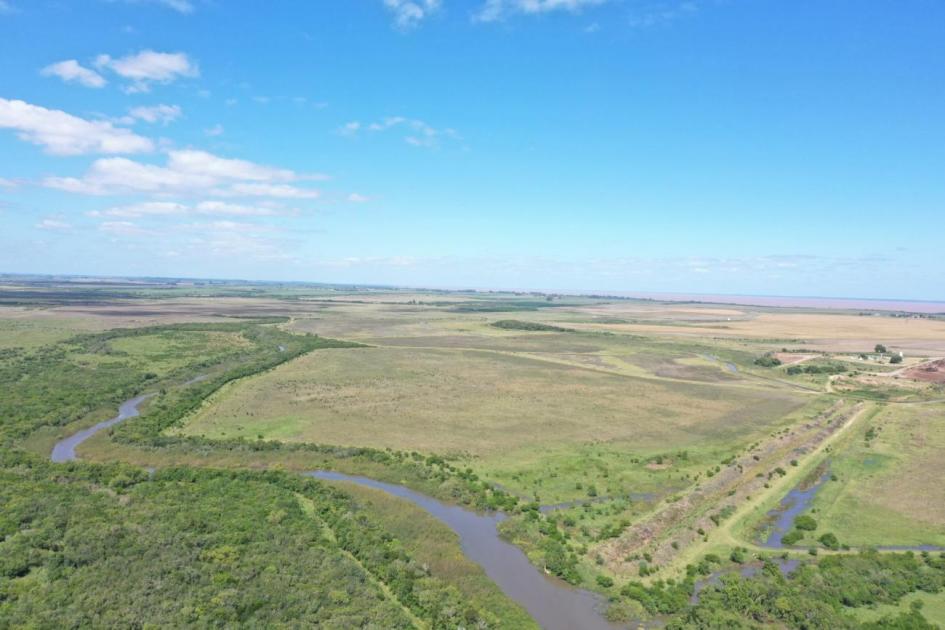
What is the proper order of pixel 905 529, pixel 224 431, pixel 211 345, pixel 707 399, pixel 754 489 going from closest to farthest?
pixel 905 529
pixel 754 489
pixel 224 431
pixel 707 399
pixel 211 345

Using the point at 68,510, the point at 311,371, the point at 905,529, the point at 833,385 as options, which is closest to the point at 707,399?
the point at 833,385

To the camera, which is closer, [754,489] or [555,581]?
[555,581]

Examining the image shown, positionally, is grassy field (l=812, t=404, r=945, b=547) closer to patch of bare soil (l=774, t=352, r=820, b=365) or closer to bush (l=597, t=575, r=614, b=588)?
bush (l=597, t=575, r=614, b=588)

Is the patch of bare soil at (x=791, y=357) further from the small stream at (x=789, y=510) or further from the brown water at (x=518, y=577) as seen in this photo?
the brown water at (x=518, y=577)

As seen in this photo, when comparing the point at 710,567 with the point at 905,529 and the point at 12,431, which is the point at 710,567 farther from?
the point at 12,431

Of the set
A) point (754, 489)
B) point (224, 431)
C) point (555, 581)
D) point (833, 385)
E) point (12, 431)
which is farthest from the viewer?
point (833, 385)

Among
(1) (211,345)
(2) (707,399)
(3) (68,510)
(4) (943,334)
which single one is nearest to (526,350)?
(2) (707,399)
